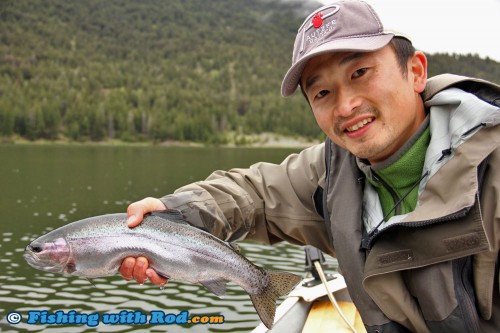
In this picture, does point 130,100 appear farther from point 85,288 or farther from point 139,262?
point 139,262

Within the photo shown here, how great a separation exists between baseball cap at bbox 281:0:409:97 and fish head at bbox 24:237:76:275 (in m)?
1.83

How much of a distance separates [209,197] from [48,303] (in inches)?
456

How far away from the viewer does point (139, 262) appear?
11.2ft

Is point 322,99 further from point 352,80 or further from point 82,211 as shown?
point 82,211

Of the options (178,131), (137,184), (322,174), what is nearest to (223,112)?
(178,131)

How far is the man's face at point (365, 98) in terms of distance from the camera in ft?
11.0

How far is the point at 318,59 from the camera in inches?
135

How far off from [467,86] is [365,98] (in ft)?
2.45

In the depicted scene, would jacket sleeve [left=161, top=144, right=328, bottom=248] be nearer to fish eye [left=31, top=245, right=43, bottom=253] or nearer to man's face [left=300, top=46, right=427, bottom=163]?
man's face [left=300, top=46, right=427, bottom=163]

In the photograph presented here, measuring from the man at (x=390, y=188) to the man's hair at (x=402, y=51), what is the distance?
0.5 inches

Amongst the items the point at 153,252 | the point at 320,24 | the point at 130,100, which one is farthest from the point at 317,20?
the point at 130,100

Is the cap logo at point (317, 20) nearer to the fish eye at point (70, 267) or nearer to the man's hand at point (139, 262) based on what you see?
the man's hand at point (139, 262)

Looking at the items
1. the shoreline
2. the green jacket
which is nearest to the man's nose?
the green jacket

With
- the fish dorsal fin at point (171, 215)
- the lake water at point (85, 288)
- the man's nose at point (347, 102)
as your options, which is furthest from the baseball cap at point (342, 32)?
the lake water at point (85, 288)
